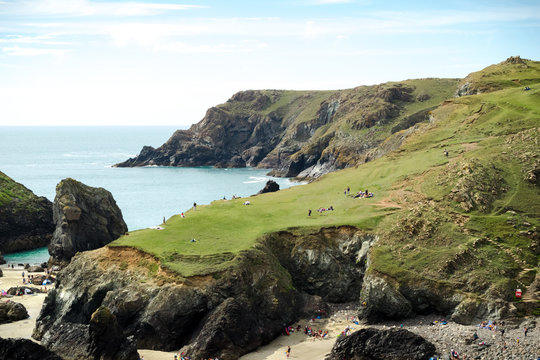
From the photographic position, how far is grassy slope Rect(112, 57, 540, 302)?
142ft

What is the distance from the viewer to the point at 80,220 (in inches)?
2766

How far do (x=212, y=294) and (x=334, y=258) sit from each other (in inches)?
535

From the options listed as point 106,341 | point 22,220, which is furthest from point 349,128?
point 106,341

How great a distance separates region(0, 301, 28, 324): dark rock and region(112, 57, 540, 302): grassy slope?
465 inches

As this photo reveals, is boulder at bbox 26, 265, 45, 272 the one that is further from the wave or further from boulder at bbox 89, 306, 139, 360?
the wave

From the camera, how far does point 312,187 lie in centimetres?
6681

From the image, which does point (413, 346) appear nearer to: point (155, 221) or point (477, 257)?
point (477, 257)

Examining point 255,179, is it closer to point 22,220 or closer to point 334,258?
point 22,220

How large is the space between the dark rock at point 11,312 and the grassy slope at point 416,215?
11814 mm

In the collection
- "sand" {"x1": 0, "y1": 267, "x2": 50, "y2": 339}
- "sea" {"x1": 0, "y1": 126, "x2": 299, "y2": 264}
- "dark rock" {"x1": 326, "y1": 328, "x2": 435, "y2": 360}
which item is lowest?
"sand" {"x1": 0, "y1": 267, "x2": 50, "y2": 339}

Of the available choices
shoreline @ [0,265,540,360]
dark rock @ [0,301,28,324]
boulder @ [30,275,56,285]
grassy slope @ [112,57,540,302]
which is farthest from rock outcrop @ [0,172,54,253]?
grassy slope @ [112,57,540,302]

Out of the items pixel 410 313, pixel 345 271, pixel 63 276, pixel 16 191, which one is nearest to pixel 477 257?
pixel 410 313

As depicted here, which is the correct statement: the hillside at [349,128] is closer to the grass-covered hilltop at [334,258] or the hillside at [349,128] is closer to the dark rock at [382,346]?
the grass-covered hilltop at [334,258]

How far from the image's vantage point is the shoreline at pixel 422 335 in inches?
1366
